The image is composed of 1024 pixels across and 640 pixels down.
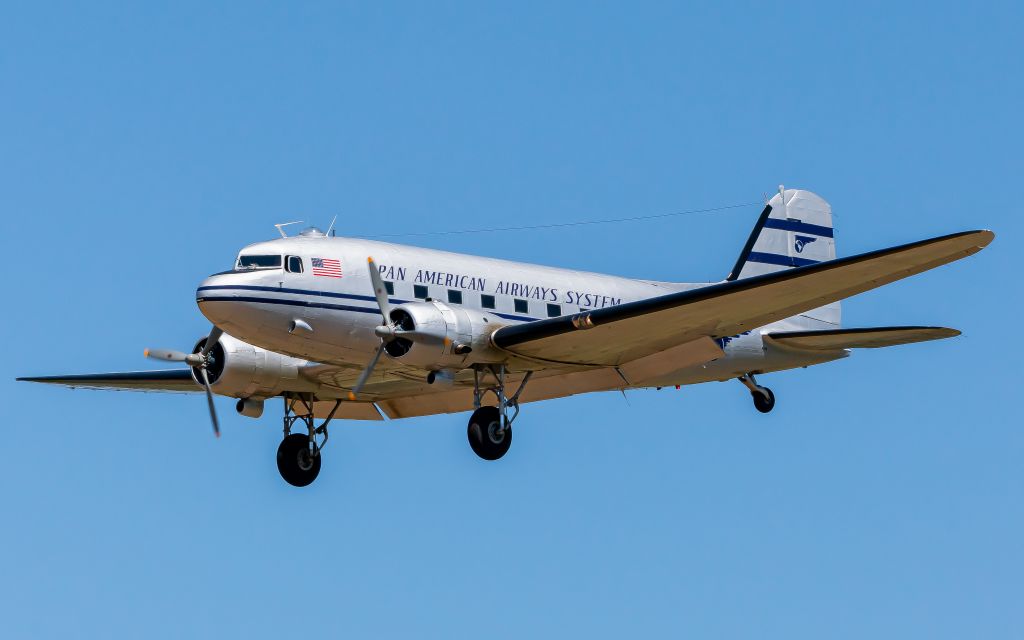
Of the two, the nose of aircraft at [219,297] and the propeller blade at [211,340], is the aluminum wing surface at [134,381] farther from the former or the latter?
the nose of aircraft at [219,297]

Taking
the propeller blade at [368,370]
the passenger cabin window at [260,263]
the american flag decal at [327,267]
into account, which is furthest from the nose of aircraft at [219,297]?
the propeller blade at [368,370]

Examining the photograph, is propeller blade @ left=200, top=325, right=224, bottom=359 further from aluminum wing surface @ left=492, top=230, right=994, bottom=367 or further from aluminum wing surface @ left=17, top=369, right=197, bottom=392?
aluminum wing surface @ left=492, top=230, right=994, bottom=367

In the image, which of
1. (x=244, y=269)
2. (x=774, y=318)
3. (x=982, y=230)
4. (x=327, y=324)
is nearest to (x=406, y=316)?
(x=327, y=324)

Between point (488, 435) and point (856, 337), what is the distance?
712 cm

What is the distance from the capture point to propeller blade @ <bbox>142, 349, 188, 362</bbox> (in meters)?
24.5

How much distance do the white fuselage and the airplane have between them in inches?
0.9

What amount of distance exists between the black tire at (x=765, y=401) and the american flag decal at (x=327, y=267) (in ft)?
30.2

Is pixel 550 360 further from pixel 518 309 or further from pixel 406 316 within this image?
pixel 406 316

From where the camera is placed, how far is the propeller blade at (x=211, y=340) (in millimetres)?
24594

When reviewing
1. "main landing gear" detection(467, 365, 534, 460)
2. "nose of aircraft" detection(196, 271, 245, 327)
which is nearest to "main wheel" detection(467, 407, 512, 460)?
"main landing gear" detection(467, 365, 534, 460)

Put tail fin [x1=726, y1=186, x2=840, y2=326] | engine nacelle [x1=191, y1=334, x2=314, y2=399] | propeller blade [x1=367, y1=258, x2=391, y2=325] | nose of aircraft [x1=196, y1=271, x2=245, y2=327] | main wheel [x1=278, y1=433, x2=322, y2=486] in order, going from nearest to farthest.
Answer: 1. nose of aircraft [x1=196, y1=271, x2=245, y2=327]
2. propeller blade [x1=367, y1=258, x2=391, y2=325]
3. engine nacelle [x1=191, y1=334, x2=314, y2=399]
4. main wheel [x1=278, y1=433, x2=322, y2=486]
5. tail fin [x1=726, y1=186, x2=840, y2=326]

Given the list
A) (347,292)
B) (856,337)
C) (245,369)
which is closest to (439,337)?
(347,292)

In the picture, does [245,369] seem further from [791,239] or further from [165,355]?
[791,239]

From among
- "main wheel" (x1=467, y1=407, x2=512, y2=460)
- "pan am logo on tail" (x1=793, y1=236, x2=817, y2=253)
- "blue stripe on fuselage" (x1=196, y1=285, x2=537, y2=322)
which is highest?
"pan am logo on tail" (x1=793, y1=236, x2=817, y2=253)
